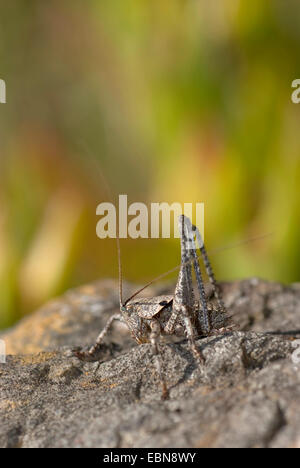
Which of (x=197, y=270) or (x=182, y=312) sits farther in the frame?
(x=197, y=270)

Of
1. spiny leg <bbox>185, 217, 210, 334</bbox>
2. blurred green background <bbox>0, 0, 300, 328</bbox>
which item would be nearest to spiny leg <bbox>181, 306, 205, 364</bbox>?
spiny leg <bbox>185, 217, 210, 334</bbox>

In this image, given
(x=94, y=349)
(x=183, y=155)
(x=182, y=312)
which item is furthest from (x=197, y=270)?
(x=183, y=155)

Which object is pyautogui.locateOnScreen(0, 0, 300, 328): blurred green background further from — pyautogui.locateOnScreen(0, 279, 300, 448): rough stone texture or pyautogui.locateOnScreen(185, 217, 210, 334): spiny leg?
pyautogui.locateOnScreen(185, 217, 210, 334): spiny leg

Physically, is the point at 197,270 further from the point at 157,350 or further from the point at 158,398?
the point at 158,398

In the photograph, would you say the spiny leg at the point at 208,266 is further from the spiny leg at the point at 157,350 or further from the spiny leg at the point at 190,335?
the spiny leg at the point at 157,350

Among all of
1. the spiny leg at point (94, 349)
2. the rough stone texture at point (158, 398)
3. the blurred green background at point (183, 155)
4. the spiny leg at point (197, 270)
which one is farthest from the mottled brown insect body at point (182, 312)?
the blurred green background at point (183, 155)
